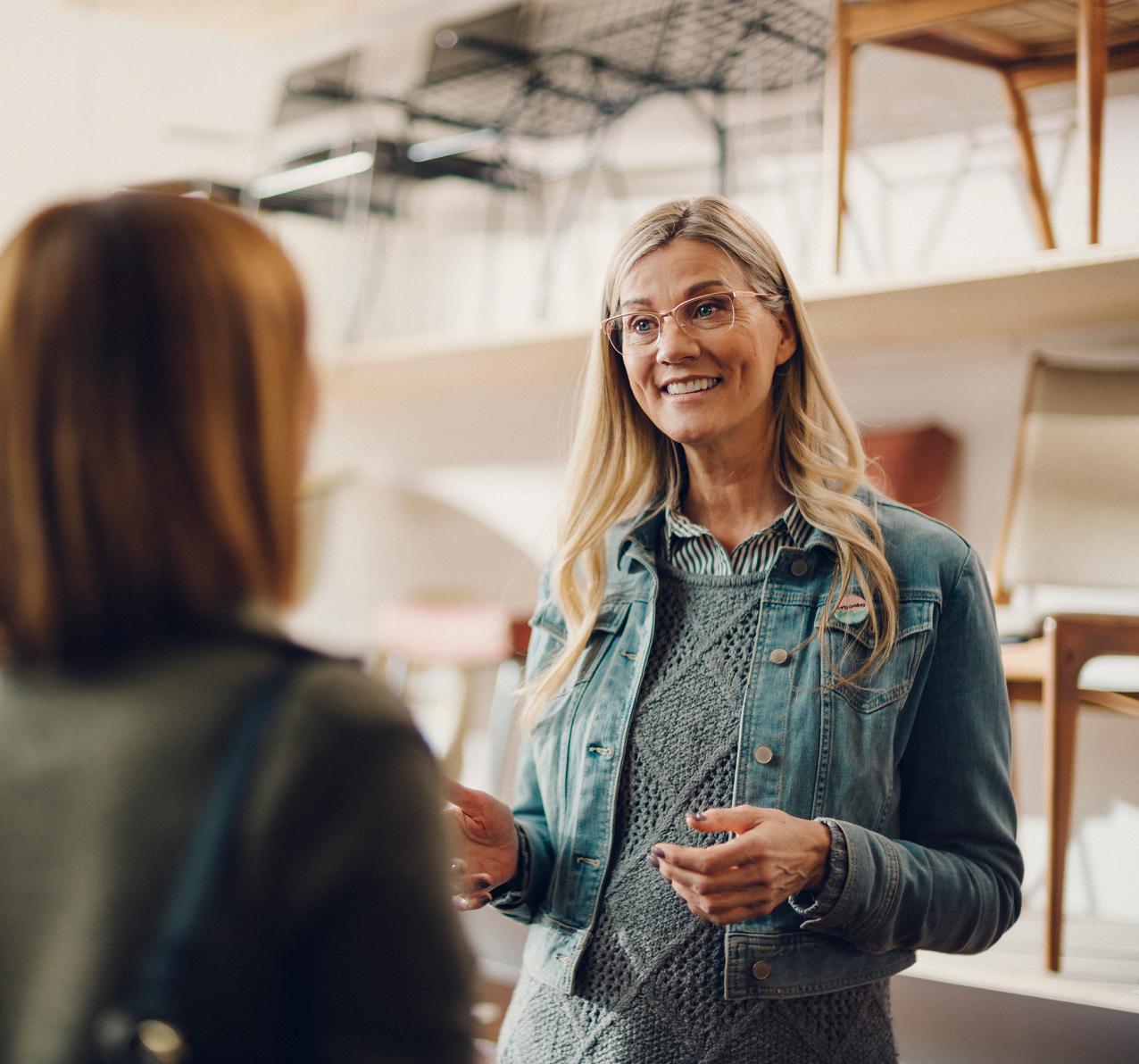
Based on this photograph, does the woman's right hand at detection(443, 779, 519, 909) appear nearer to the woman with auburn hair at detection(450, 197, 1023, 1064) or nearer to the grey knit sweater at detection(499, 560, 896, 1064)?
the woman with auburn hair at detection(450, 197, 1023, 1064)

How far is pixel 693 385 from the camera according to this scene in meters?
1.45

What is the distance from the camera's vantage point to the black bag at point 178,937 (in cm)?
61

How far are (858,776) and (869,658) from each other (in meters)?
0.13

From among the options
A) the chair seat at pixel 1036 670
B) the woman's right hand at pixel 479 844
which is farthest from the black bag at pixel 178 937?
the chair seat at pixel 1036 670

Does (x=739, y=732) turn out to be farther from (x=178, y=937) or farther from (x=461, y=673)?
(x=461, y=673)

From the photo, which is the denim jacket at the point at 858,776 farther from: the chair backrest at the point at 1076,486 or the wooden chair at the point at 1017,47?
the wooden chair at the point at 1017,47

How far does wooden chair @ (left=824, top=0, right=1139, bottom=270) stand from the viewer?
2.37 metres

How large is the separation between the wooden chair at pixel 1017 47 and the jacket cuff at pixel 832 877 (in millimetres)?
1689

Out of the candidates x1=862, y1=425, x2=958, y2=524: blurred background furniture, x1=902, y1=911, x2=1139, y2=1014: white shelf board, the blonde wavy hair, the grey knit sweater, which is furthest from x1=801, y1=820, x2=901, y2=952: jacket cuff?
x1=862, y1=425, x2=958, y2=524: blurred background furniture

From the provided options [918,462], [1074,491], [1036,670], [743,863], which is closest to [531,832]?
[743,863]

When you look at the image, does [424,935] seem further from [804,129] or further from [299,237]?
[299,237]

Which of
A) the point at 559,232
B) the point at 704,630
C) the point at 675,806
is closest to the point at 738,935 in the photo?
the point at 675,806

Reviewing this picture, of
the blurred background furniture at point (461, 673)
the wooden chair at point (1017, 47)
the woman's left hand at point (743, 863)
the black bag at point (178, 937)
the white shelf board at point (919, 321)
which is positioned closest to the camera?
the black bag at point (178, 937)

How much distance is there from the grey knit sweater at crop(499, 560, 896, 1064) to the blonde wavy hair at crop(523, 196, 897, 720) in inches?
4.8
